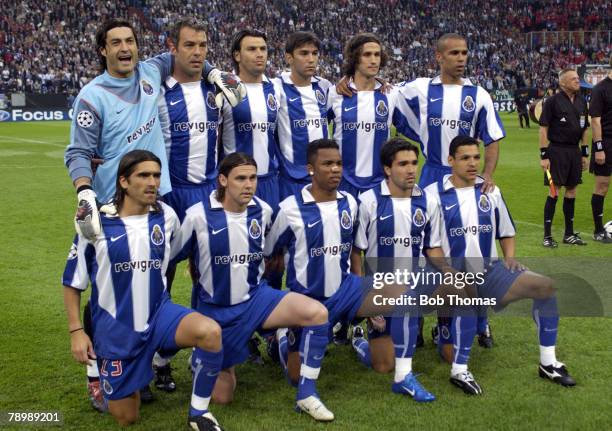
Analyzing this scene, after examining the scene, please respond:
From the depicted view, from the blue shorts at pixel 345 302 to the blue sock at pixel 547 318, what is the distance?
1.04m

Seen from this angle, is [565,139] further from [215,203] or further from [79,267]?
[79,267]

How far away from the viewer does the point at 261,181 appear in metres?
5.38

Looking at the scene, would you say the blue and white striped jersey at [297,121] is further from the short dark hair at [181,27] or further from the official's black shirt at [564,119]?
the official's black shirt at [564,119]

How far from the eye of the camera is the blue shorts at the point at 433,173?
5.60 metres

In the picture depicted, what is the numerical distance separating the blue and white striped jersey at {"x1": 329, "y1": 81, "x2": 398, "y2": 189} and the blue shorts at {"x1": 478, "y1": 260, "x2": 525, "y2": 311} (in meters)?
1.23

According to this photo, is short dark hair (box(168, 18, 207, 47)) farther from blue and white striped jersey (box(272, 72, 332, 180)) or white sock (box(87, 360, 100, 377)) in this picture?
white sock (box(87, 360, 100, 377))

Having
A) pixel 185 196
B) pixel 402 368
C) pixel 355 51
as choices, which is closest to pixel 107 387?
pixel 185 196

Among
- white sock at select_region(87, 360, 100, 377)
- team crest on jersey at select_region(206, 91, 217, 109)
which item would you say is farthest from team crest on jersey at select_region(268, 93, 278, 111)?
white sock at select_region(87, 360, 100, 377)

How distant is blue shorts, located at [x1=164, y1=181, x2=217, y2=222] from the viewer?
5.02m

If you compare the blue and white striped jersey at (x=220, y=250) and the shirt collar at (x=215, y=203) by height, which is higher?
the shirt collar at (x=215, y=203)

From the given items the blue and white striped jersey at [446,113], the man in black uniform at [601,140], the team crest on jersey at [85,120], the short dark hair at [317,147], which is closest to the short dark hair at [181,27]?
the team crest on jersey at [85,120]

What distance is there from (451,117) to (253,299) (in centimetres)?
221

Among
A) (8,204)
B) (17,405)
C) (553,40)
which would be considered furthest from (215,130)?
(553,40)

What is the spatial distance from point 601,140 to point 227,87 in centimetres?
539
